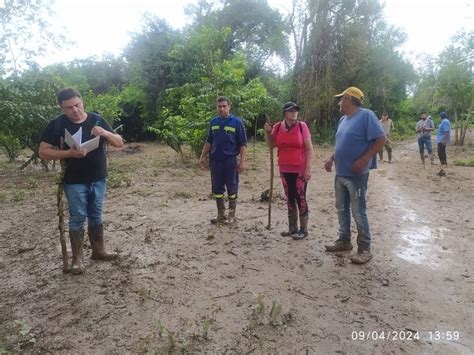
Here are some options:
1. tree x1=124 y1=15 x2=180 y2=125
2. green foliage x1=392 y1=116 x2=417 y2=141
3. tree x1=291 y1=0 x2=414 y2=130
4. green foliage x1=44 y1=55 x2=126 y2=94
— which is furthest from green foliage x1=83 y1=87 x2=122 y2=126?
green foliage x1=392 y1=116 x2=417 y2=141

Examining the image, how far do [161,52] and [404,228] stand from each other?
1818 centimetres

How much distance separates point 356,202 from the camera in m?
3.80

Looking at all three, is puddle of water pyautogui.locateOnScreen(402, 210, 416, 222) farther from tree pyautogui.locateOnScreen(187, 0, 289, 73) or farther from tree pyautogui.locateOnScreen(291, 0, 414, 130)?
tree pyautogui.locateOnScreen(187, 0, 289, 73)

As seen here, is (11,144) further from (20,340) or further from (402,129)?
(402,129)

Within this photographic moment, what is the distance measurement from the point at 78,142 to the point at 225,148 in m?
2.11

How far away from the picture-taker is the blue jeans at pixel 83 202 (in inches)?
136

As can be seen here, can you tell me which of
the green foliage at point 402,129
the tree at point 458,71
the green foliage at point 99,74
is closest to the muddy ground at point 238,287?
the tree at point 458,71

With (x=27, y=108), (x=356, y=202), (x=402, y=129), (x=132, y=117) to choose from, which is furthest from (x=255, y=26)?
(x=356, y=202)

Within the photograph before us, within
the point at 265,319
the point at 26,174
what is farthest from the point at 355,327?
the point at 26,174

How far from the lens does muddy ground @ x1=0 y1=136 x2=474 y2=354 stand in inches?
104

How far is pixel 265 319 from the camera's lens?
112 inches

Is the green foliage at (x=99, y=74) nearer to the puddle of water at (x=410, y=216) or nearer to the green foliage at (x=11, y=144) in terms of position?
the green foliage at (x=11, y=144)

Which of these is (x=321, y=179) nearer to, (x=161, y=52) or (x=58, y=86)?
(x=58, y=86)

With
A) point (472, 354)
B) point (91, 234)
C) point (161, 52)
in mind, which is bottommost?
point (472, 354)
